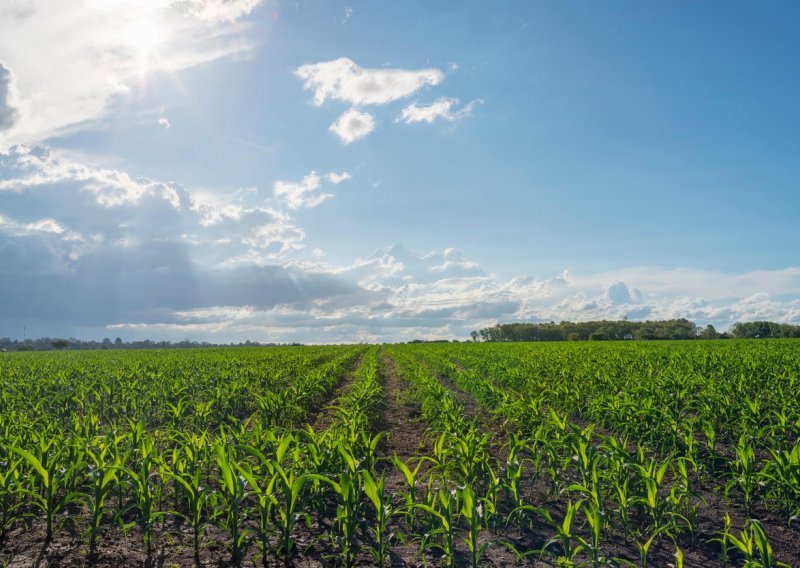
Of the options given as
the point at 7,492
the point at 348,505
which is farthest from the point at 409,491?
the point at 7,492

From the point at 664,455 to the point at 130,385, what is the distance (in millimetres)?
13638

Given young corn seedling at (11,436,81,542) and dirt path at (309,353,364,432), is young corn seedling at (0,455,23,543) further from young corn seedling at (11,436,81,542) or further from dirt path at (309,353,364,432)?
dirt path at (309,353,364,432)

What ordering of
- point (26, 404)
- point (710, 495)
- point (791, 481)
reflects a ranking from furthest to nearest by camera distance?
point (26, 404), point (710, 495), point (791, 481)

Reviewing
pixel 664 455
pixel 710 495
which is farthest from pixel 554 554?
pixel 664 455

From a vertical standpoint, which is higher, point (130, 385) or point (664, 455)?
point (130, 385)

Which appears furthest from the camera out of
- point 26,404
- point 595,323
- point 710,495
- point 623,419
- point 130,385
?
point 595,323

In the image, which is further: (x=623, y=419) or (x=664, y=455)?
(x=623, y=419)

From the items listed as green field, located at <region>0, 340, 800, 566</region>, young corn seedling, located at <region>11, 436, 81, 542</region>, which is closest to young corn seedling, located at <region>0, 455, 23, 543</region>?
green field, located at <region>0, 340, 800, 566</region>

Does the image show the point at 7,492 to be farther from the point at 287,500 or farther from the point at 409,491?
the point at 409,491

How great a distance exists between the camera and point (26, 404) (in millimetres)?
13188

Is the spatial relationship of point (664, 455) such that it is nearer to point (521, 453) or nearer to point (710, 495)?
point (710, 495)

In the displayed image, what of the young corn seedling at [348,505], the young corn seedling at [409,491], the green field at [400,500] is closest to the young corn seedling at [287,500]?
the green field at [400,500]

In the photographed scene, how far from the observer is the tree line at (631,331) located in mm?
109312

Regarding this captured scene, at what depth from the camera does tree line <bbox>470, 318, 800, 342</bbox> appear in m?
109
